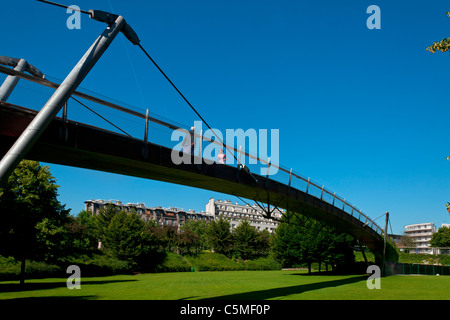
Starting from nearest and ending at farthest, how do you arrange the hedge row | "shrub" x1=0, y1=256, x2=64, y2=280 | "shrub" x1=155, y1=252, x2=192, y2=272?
"shrub" x1=0, y1=256, x2=64, y2=280
the hedge row
"shrub" x1=155, y1=252, x2=192, y2=272

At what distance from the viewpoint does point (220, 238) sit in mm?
101250

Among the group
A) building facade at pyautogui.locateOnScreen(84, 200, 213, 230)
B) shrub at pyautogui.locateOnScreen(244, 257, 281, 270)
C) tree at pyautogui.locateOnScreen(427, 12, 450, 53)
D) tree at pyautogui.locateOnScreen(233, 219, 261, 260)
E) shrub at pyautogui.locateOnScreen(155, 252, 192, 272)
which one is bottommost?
shrub at pyautogui.locateOnScreen(244, 257, 281, 270)

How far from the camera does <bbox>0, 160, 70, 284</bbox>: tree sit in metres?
31.2

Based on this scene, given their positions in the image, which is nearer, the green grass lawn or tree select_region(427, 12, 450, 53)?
tree select_region(427, 12, 450, 53)

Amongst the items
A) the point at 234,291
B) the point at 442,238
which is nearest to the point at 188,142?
the point at 234,291

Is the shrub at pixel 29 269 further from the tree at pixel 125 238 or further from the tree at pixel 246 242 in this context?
the tree at pixel 246 242

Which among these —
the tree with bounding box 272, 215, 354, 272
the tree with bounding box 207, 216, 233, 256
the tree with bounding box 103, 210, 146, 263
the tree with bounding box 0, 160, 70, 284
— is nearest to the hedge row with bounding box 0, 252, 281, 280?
the tree with bounding box 103, 210, 146, 263

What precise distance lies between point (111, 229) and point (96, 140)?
63.7m

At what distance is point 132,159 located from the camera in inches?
628

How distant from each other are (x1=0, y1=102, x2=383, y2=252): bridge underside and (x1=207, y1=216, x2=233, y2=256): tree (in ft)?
253

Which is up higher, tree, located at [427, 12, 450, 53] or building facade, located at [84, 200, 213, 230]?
tree, located at [427, 12, 450, 53]

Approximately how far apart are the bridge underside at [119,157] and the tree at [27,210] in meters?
18.8

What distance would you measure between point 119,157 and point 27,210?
22372 millimetres

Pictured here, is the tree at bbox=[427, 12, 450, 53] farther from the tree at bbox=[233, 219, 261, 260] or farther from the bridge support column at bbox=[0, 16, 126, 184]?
the tree at bbox=[233, 219, 261, 260]
